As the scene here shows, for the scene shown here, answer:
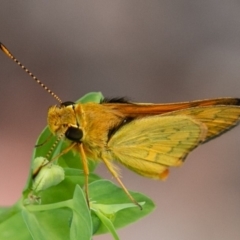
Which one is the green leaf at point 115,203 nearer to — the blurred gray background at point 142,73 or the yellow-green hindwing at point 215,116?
the yellow-green hindwing at point 215,116

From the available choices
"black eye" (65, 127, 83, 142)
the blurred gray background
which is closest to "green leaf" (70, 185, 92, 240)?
"black eye" (65, 127, 83, 142)

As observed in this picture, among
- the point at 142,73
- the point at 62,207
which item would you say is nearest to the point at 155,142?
the point at 62,207

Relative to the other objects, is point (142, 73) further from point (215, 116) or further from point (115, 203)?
point (115, 203)

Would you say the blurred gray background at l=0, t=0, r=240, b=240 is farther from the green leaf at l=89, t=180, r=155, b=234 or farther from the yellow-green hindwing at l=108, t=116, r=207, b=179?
the green leaf at l=89, t=180, r=155, b=234

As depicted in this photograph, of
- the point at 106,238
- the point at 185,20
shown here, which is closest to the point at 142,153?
the point at 106,238

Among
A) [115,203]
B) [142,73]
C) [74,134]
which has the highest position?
[142,73]

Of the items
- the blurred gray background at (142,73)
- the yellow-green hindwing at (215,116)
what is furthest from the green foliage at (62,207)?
the blurred gray background at (142,73)
